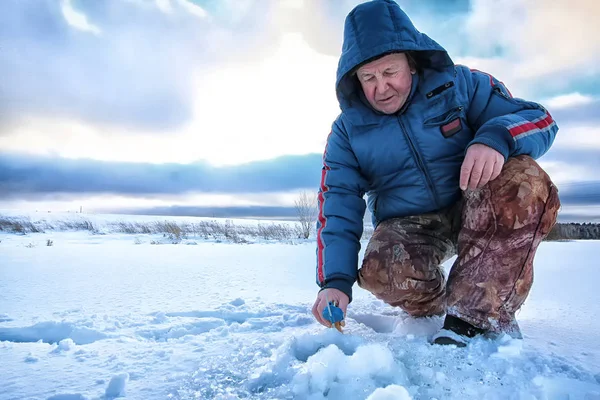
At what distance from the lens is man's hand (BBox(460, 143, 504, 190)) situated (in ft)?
3.81

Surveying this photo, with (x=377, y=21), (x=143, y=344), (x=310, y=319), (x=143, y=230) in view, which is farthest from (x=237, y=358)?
(x=143, y=230)

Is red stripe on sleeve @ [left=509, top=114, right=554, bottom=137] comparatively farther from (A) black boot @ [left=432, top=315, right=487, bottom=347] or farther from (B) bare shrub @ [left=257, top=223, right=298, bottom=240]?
(B) bare shrub @ [left=257, top=223, right=298, bottom=240]

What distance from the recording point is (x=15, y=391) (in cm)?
85

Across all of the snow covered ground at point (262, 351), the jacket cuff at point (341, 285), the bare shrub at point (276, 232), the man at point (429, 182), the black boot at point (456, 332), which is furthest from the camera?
the bare shrub at point (276, 232)

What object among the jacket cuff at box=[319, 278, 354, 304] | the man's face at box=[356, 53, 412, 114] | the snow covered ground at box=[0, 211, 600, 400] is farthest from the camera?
the man's face at box=[356, 53, 412, 114]

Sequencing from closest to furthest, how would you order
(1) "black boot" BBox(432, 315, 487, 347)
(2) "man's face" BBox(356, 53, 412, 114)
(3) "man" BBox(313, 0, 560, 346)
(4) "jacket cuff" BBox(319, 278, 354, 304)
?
1. (1) "black boot" BBox(432, 315, 487, 347)
2. (3) "man" BBox(313, 0, 560, 346)
3. (4) "jacket cuff" BBox(319, 278, 354, 304)
4. (2) "man's face" BBox(356, 53, 412, 114)

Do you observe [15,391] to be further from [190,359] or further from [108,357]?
[190,359]

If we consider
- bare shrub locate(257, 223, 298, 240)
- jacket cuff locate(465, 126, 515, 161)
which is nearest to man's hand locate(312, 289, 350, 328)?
jacket cuff locate(465, 126, 515, 161)

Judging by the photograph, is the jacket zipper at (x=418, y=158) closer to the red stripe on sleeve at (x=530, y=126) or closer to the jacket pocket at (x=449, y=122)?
the jacket pocket at (x=449, y=122)

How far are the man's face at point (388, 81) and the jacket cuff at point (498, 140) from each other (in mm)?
346

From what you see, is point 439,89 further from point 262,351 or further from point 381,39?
point 262,351

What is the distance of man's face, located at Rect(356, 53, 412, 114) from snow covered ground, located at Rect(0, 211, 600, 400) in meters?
0.85

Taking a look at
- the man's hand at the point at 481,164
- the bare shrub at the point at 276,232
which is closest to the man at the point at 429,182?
the man's hand at the point at 481,164

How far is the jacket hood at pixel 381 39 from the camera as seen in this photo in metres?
1.38
